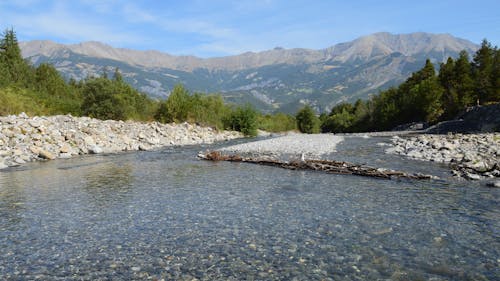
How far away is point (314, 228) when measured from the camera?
10.7 metres

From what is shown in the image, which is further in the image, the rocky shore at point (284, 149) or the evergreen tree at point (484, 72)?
the evergreen tree at point (484, 72)

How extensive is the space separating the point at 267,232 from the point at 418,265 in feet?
14.0

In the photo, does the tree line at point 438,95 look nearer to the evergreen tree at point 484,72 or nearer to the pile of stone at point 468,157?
the evergreen tree at point 484,72

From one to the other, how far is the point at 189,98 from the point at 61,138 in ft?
136

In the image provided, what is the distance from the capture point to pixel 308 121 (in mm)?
131250

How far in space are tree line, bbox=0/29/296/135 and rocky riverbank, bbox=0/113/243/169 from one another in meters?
10.5

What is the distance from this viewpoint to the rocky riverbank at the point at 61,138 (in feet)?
92.6

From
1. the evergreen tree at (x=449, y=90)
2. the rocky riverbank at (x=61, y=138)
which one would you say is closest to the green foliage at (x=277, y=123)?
the evergreen tree at (x=449, y=90)

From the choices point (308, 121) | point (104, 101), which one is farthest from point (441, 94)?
point (104, 101)

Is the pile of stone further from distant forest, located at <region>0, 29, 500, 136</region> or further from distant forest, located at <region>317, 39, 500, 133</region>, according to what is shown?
distant forest, located at <region>317, 39, 500, 133</region>

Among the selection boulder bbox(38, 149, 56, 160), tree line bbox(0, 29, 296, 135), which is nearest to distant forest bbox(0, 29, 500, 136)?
tree line bbox(0, 29, 296, 135)

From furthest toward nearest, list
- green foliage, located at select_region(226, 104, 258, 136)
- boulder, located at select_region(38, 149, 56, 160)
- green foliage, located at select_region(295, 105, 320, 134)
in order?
green foliage, located at select_region(295, 105, 320, 134)
green foliage, located at select_region(226, 104, 258, 136)
boulder, located at select_region(38, 149, 56, 160)

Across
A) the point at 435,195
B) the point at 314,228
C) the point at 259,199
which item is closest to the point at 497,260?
the point at 314,228

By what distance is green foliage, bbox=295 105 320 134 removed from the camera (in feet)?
427
